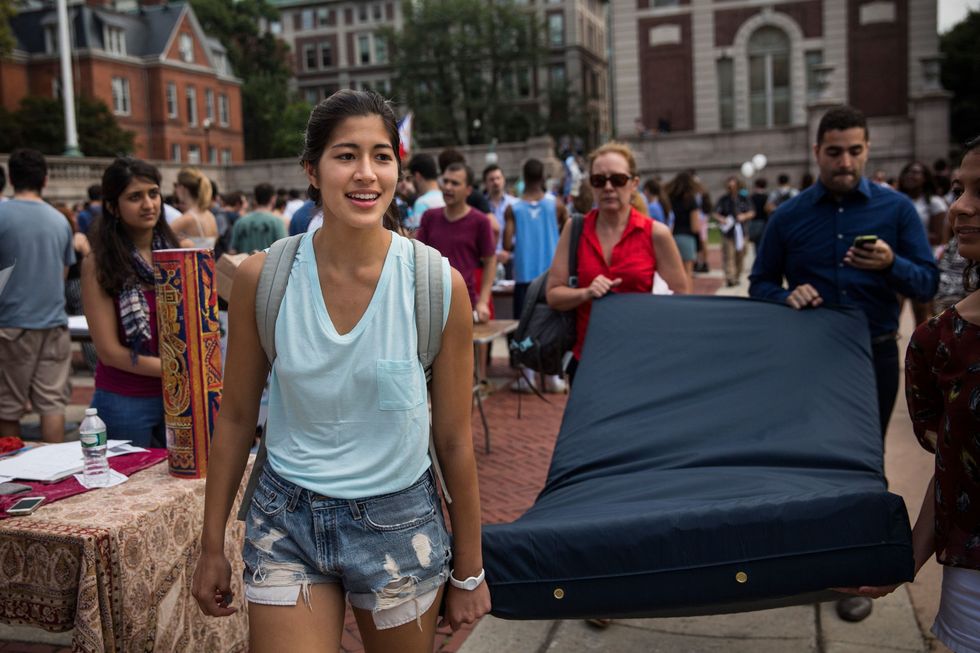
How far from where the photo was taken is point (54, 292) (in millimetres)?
6391

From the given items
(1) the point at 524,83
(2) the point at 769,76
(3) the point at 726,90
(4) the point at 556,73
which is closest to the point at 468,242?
(3) the point at 726,90

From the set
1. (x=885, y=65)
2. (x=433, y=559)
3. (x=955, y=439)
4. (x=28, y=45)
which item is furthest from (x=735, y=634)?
(x=28, y=45)

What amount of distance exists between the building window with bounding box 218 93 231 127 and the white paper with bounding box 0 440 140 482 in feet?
210

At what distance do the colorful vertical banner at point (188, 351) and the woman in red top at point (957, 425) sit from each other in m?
2.38

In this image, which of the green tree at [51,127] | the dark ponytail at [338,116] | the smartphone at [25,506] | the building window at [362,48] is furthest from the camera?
the building window at [362,48]

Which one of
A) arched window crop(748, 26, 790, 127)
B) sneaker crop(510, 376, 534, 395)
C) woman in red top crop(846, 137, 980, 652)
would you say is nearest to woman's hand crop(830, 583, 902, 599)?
woman in red top crop(846, 137, 980, 652)

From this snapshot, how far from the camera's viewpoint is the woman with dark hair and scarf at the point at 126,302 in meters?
4.03

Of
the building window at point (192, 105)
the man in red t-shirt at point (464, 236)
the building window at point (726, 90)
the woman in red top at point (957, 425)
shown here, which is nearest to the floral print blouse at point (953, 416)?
the woman in red top at point (957, 425)

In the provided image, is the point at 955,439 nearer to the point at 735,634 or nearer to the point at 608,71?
the point at 735,634

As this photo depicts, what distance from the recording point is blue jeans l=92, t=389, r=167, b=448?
4156 millimetres

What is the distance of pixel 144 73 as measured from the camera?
193 feet

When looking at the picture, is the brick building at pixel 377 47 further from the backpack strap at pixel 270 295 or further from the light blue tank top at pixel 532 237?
the backpack strap at pixel 270 295

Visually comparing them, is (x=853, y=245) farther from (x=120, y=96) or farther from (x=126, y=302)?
(x=120, y=96)

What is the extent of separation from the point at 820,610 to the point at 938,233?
24.2ft
